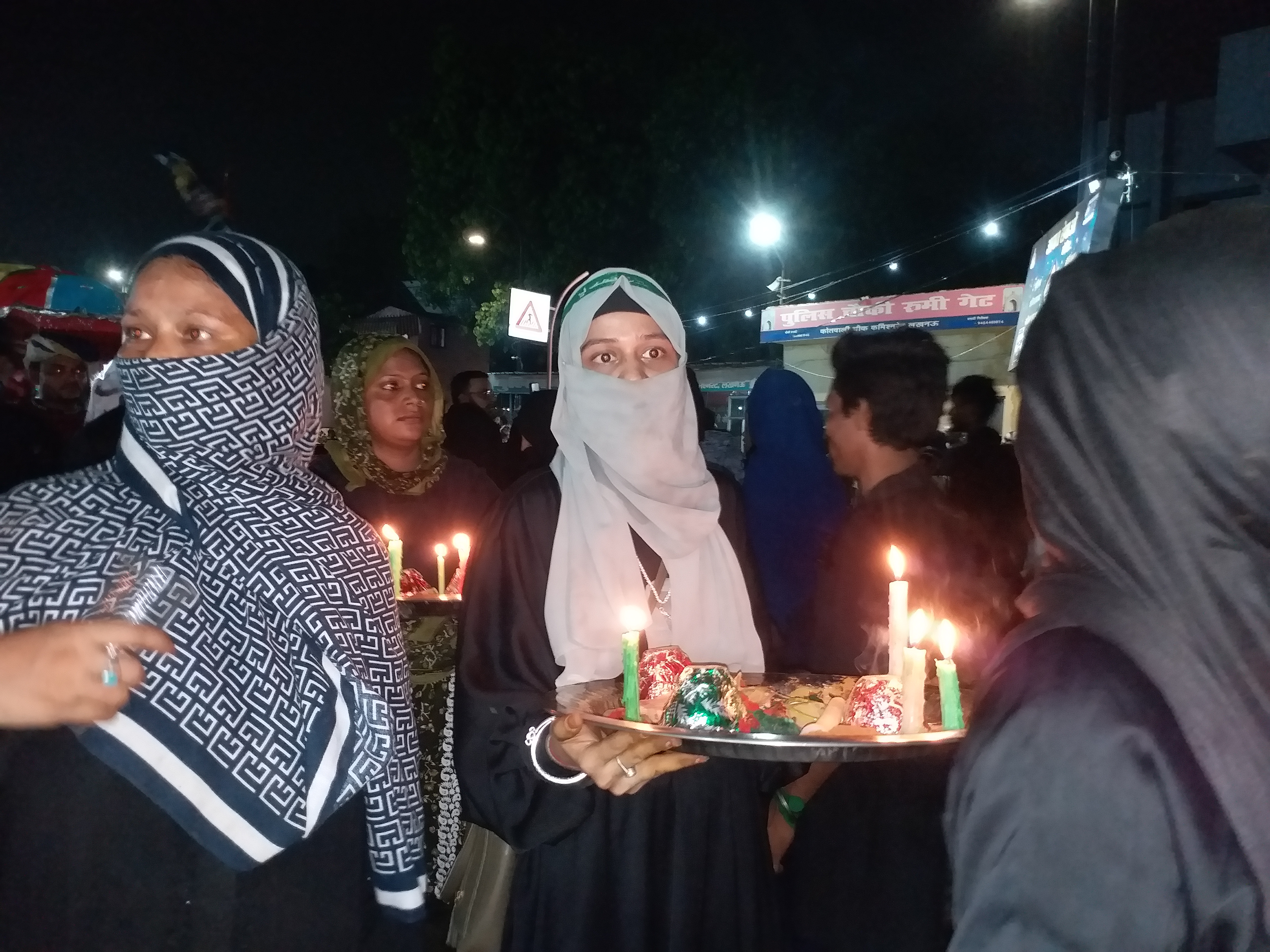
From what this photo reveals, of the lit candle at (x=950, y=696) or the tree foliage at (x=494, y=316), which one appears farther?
the tree foliage at (x=494, y=316)

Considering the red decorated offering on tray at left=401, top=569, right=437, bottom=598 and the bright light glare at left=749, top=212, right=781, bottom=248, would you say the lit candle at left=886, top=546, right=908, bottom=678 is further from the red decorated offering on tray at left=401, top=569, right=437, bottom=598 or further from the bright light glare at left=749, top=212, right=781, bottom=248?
the bright light glare at left=749, top=212, right=781, bottom=248

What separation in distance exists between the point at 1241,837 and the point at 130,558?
5.65 feet

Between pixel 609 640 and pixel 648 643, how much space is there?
191 mm

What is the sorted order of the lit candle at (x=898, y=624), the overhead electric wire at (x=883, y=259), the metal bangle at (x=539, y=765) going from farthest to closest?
1. the overhead electric wire at (x=883, y=259)
2. the lit candle at (x=898, y=624)
3. the metal bangle at (x=539, y=765)

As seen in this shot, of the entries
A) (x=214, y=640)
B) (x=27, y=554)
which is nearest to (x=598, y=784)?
(x=214, y=640)

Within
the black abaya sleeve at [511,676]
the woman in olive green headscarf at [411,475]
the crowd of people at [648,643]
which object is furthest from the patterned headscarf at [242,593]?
the woman in olive green headscarf at [411,475]

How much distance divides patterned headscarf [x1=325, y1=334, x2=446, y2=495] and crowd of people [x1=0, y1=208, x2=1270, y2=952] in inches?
53.9

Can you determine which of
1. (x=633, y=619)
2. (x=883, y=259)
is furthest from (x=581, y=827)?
(x=883, y=259)

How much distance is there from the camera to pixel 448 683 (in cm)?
361

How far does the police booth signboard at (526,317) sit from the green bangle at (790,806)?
414 inches

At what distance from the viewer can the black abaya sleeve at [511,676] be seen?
2037 mm

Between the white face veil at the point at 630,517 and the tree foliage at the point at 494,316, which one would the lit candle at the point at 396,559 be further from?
the tree foliage at the point at 494,316

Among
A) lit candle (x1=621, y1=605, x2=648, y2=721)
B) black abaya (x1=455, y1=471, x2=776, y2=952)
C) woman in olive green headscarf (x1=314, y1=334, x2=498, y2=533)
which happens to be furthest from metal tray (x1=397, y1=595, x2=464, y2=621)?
lit candle (x1=621, y1=605, x2=648, y2=721)

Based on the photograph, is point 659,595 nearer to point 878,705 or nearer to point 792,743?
point 878,705
